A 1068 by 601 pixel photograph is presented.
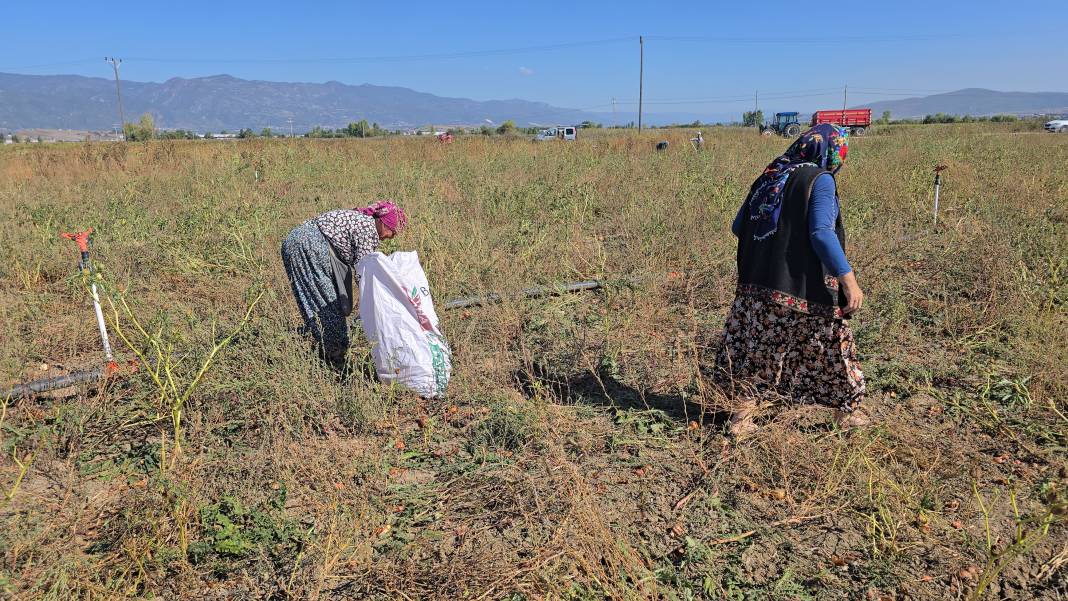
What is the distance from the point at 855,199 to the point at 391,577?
7.95m

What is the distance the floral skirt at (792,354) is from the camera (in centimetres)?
279

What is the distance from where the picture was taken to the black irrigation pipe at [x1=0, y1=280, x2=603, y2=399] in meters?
3.20

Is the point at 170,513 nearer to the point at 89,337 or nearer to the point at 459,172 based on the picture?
the point at 89,337

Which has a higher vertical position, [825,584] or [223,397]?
[223,397]

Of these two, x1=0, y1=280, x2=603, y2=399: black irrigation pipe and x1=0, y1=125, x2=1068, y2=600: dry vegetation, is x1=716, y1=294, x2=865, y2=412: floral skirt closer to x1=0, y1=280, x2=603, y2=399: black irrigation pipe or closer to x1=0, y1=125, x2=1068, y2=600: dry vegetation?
x1=0, y1=125, x2=1068, y2=600: dry vegetation

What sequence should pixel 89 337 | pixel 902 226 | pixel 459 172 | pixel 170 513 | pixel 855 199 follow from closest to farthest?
pixel 170 513 < pixel 89 337 < pixel 902 226 < pixel 855 199 < pixel 459 172

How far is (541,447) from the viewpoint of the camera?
9.57ft

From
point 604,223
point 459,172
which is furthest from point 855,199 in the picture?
point 459,172

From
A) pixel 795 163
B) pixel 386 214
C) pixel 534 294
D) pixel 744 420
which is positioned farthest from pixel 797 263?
pixel 534 294

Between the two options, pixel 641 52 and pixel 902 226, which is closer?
pixel 902 226

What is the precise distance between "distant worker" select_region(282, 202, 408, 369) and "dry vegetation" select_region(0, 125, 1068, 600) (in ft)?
0.70

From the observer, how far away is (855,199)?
26.3ft

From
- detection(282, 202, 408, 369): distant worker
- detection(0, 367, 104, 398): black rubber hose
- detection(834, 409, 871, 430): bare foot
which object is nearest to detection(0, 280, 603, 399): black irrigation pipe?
detection(0, 367, 104, 398): black rubber hose

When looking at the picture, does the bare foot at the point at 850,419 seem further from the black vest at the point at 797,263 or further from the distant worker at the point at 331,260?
the distant worker at the point at 331,260
